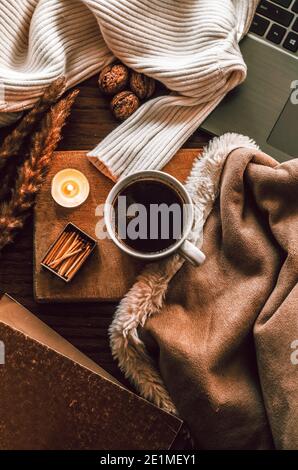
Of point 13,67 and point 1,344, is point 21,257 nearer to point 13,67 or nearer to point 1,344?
point 1,344

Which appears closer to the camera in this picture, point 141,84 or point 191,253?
point 191,253

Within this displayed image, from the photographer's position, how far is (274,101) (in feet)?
2.52

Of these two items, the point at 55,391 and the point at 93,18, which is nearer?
the point at 55,391

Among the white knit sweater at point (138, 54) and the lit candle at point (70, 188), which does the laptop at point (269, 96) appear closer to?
the white knit sweater at point (138, 54)

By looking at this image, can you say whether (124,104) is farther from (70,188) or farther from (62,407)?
(62,407)

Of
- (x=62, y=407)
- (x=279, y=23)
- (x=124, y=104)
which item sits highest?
(x=279, y=23)

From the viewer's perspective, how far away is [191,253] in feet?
2.20

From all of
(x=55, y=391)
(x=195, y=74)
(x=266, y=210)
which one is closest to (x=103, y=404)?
(x=55, y=391)

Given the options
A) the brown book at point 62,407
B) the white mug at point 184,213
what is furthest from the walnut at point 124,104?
the brown book at point 62,407

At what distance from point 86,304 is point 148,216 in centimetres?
15

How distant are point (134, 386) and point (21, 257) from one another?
23 centimetres

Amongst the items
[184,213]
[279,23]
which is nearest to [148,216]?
[184,213]

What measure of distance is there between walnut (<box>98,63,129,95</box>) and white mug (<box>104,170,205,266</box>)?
139mm
